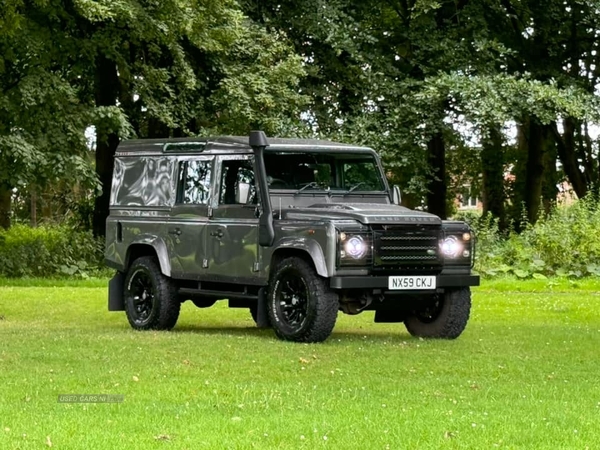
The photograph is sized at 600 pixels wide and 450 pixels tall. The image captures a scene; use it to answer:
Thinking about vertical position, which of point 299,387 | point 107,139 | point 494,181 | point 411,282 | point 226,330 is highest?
point 107,139

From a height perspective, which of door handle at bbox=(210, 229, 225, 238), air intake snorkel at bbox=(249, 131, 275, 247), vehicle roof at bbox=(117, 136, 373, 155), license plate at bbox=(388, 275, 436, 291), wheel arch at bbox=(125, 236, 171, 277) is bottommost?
license plate at bbox=(388, 275, 436, 291)

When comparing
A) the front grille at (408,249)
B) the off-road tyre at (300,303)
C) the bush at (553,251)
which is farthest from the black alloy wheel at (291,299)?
the bush at (553,251)

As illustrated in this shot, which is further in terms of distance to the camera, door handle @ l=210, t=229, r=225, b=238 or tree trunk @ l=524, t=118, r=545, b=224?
tree trunk @ l=524, t=118, r=545, b=224

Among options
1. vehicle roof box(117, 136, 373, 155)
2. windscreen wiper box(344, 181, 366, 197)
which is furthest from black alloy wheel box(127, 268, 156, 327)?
windscreen wiper box(344, 181, 366, 197)

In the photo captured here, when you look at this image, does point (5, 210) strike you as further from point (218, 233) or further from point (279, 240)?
point (279, 240)

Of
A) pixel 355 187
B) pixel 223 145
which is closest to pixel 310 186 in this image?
pixel 355 187

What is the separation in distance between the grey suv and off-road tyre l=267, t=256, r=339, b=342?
0.5 inches

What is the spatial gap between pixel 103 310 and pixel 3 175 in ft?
22.1

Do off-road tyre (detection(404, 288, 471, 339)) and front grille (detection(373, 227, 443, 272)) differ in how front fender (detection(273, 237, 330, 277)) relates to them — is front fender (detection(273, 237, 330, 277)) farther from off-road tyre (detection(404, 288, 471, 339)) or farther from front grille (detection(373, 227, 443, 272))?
off-road tyre (detection(404, 288, 471, 339))

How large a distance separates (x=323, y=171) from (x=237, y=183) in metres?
1.06

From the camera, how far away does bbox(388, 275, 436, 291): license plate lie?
1386 centimetres

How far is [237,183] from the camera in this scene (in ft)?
49.6

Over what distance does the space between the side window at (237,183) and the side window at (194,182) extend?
29 cm

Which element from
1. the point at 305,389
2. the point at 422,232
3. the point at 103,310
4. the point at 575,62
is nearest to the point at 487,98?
the point at 575,62
